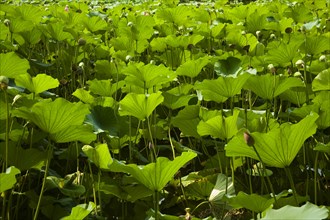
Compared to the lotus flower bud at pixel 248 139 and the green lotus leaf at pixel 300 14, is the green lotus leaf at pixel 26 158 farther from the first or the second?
the green lotus leaf at pixel 300 14

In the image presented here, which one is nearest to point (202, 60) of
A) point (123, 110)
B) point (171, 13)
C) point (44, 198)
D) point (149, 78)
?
point (149, 78)

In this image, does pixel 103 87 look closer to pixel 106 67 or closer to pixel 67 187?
pixel 106 67

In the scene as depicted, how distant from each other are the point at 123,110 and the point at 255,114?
32cm

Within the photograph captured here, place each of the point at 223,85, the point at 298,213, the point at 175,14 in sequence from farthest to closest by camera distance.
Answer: the point at 175,14
the point at 223,85
the point at 298,213

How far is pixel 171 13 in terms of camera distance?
224cm

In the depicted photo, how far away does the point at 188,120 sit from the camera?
119 centimetres

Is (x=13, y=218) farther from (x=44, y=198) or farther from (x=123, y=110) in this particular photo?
(x=123, y=110)

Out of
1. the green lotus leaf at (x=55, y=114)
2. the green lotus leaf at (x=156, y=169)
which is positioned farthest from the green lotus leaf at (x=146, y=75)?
the green lotus leaf at (x=156, y=169)

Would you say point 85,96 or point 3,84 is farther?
point 85,96

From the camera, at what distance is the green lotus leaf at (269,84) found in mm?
1162

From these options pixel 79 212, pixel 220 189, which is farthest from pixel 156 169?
pixel 220 189

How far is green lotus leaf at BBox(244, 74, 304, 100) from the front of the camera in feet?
3.81

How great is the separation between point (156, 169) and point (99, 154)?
0.17 m

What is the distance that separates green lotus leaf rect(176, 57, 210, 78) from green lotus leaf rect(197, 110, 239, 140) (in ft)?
1.38
